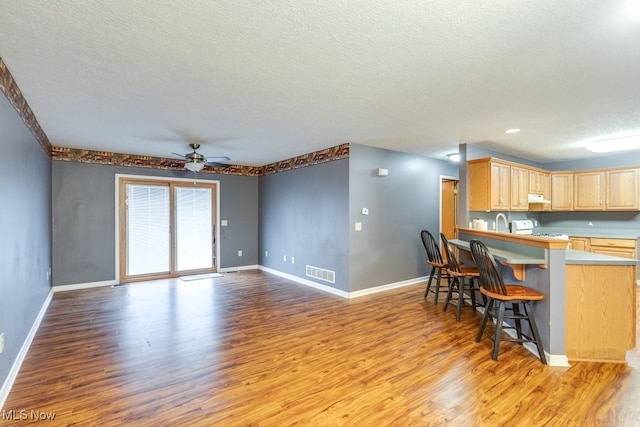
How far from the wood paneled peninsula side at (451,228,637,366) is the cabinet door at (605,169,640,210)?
4.21 metres

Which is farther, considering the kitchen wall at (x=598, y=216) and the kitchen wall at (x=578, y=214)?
the kitchen wall at (x=598, y=216)

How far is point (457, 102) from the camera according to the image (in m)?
3.11

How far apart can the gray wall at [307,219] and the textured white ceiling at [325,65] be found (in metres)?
1.37

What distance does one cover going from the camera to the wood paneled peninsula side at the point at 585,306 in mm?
2760

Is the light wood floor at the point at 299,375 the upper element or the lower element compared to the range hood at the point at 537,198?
lower

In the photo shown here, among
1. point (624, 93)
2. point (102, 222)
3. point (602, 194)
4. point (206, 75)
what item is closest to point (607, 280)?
point (624, 93)

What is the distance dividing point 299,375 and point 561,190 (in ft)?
21.9

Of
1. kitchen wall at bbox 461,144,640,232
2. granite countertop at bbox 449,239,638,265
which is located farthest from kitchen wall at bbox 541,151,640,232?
granite countertop at bbox 449,239,638,265

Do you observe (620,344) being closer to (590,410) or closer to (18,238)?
(590,410)

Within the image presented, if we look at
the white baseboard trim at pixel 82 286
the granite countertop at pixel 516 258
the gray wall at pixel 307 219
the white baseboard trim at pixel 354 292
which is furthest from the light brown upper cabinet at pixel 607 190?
the white baseboard trim at pixel 82 286

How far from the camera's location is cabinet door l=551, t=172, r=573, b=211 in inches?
251

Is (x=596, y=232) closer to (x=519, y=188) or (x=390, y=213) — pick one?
(x=519, y=188)

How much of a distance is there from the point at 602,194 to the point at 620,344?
4.57 m

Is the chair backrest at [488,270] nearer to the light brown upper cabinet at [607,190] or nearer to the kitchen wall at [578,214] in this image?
the kitchen wall at [578,214]
